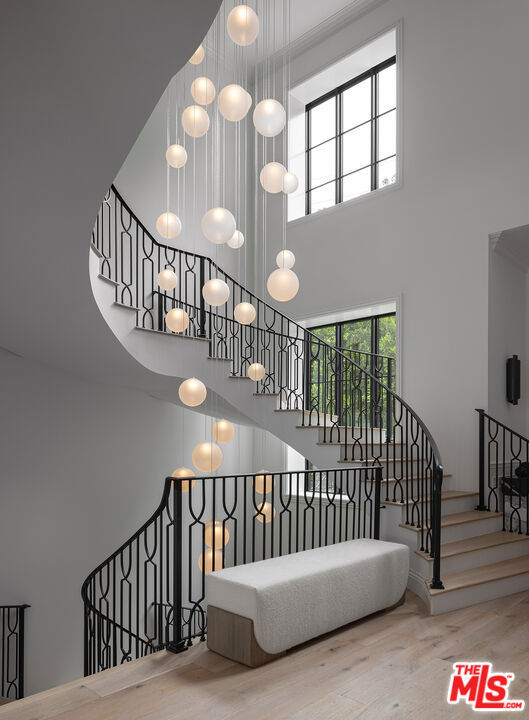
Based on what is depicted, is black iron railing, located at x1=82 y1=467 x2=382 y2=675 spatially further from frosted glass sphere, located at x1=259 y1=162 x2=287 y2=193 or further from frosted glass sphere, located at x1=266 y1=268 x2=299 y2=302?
frosted glass sphere, located at x1=259 y1=162 x2=287 y2=193

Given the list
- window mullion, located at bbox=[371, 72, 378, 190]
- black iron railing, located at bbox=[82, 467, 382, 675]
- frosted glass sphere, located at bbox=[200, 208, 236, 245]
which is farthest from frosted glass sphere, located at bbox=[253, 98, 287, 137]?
window mullion, located at bbox=[371, 72, 378, 190]

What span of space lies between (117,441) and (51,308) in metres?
3.38

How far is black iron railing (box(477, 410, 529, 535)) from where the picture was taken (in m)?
6.33

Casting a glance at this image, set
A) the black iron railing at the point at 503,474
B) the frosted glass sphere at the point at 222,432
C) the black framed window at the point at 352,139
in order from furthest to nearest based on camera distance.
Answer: the black framed window at the point at 352,139
the black iron railing at the point at 503,474
the frosted glass sphere at the point at 222,432

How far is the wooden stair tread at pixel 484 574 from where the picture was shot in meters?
4.75

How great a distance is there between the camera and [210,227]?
154 inches

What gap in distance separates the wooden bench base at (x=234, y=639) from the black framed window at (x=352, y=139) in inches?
266

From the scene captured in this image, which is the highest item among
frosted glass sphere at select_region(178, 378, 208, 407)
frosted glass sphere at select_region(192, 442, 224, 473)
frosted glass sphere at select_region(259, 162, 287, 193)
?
frosted glass sphere at select_region(259, 162, 287, 193)

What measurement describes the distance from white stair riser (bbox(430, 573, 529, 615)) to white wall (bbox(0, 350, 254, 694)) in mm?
4822

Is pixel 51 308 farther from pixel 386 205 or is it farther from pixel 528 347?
pixel 528 347

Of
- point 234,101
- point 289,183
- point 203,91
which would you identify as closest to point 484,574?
point 289,183

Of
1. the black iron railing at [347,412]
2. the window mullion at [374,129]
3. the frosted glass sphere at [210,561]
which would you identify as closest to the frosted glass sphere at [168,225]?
the black iron railing at [347,412]

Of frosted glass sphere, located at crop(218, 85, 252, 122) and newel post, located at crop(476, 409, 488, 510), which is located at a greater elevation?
frosted glass sphere, located at crop(218, 85, 252, 122)

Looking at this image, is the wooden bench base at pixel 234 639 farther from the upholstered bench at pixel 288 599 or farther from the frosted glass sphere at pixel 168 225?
the frosted glass sphere at pixel 168 225
